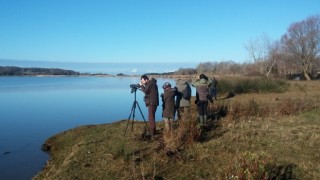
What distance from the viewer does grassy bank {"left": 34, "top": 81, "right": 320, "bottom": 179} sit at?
26.9ft

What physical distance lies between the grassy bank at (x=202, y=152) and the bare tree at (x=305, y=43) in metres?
55.1

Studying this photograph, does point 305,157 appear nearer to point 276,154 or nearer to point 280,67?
point 276,154

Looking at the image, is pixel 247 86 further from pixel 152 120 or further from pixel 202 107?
pixel 152 120

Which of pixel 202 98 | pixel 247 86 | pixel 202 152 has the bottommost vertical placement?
pixel 202 152

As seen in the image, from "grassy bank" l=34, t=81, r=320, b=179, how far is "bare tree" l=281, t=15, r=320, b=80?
55.1 metres

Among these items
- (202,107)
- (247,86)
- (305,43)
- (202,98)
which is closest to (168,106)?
(202,107)

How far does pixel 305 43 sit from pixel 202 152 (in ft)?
203

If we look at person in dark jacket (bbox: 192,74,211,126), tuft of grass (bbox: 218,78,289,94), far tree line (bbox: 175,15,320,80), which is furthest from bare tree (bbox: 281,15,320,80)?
person in dark jacket (bbox: 192,74,211,126)

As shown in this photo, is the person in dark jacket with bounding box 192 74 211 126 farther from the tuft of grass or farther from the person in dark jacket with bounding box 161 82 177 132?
the tuft of grass

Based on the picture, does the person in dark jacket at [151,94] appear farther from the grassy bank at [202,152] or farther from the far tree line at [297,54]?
the far tree line at [297,54]

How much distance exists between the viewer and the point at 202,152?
9.66 m

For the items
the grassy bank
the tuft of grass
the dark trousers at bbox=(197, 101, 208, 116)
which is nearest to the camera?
the grassy bank

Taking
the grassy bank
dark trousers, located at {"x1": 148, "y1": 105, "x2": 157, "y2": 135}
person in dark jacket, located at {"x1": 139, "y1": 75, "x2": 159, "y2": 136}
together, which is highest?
person in dark jacket, located at {"x1": 139, "y1": 75, "x2": 159, "y2": 136}

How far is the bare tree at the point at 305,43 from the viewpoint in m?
65.8
